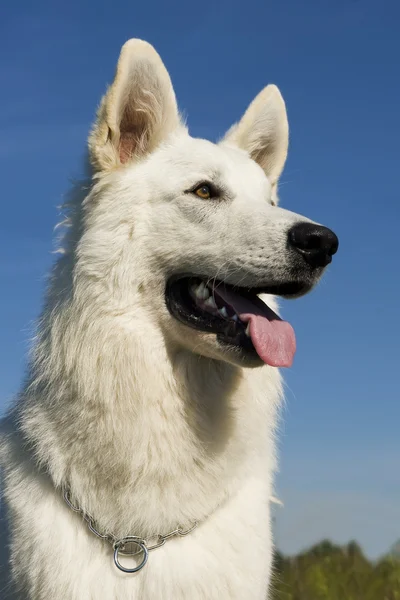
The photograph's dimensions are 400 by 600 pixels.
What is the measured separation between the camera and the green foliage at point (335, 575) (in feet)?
20.3

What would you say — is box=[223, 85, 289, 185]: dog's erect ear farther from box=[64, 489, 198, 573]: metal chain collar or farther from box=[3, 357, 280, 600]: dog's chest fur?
box=[64, 489, 198, 573]: metal chain collar

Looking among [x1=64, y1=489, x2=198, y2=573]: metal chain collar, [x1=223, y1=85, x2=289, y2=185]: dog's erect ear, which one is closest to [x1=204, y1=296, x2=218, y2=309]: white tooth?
[x1=64, y1=489, x2=198, y2=573]: metal chain collar

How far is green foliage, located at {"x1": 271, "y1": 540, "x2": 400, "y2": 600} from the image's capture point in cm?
618

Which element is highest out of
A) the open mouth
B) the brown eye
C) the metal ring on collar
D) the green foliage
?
the brown eye

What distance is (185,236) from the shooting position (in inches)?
183

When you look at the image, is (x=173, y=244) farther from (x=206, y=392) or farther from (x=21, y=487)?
(x=21, y=487)

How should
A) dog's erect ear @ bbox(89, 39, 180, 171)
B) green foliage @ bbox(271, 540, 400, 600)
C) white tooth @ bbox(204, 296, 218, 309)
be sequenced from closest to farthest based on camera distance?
white tooth @ bbox(204, 296, 218, 309) < dog's erect ear @ bbox(89, 39, 180, 171) < green foliage @ bbox(271, 540, 400, 600)

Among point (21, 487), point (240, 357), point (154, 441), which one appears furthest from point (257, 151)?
point (21, 487)

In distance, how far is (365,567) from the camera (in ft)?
21.7

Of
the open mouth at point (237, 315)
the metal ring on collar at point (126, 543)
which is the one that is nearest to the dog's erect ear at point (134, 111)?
the open mouth at point (237, 315)

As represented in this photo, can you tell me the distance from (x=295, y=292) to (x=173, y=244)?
79cm

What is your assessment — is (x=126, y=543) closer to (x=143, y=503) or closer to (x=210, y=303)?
(x=143, y=503)

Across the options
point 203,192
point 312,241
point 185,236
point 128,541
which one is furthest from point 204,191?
point 128,541

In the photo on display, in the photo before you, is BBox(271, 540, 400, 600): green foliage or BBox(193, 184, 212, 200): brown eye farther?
BBox(271, 540, 400, 600): green foliage
